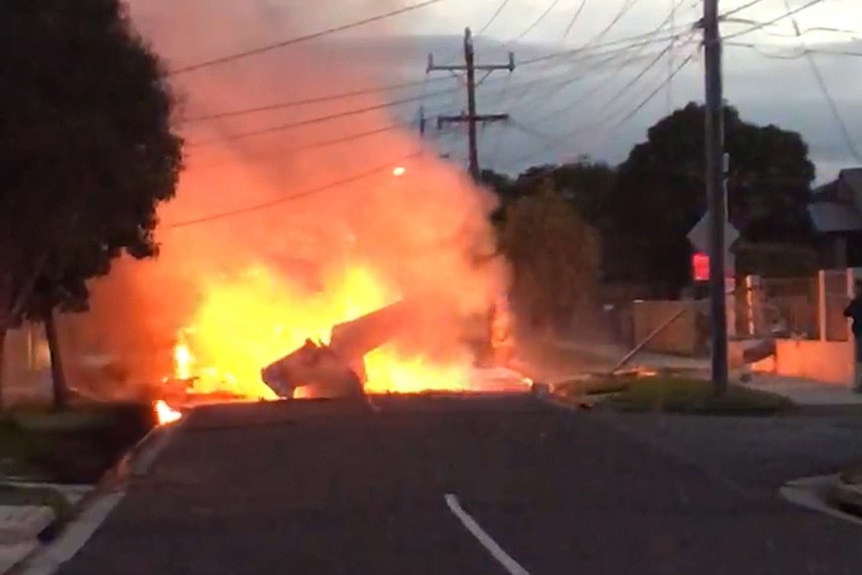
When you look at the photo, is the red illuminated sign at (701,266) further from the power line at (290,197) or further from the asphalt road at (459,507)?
the power line at (290,197)

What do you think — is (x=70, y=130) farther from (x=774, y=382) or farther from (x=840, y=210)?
(x=840, y=210)

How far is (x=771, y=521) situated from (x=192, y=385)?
2697 cm

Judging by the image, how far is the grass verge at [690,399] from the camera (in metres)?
29.8

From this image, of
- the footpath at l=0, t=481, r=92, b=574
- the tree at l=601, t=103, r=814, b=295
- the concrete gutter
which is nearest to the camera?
the concrete gutter

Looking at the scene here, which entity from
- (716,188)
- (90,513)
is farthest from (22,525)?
(716,188)

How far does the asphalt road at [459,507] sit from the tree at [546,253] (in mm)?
36351

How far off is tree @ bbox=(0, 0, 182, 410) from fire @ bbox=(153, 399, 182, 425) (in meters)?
3.20

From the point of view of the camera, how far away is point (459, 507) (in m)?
16.7

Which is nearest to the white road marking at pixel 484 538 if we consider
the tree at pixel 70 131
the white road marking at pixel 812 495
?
the white road marking at pixel 812 495

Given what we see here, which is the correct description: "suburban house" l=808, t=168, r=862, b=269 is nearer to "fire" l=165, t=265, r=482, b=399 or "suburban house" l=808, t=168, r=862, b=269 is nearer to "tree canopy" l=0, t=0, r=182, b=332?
"fire" l=165, t=265, r=482, b=399

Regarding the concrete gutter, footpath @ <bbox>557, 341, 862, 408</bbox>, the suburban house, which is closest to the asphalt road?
the concrete gutter

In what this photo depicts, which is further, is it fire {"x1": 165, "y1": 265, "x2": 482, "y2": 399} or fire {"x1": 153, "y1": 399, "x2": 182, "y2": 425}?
fire {"x1": 165, "y1": 265, "x2": 482, "y2": 399}

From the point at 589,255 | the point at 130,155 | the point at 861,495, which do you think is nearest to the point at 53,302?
the point at 130,155

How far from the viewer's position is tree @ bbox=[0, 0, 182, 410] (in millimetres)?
23422
